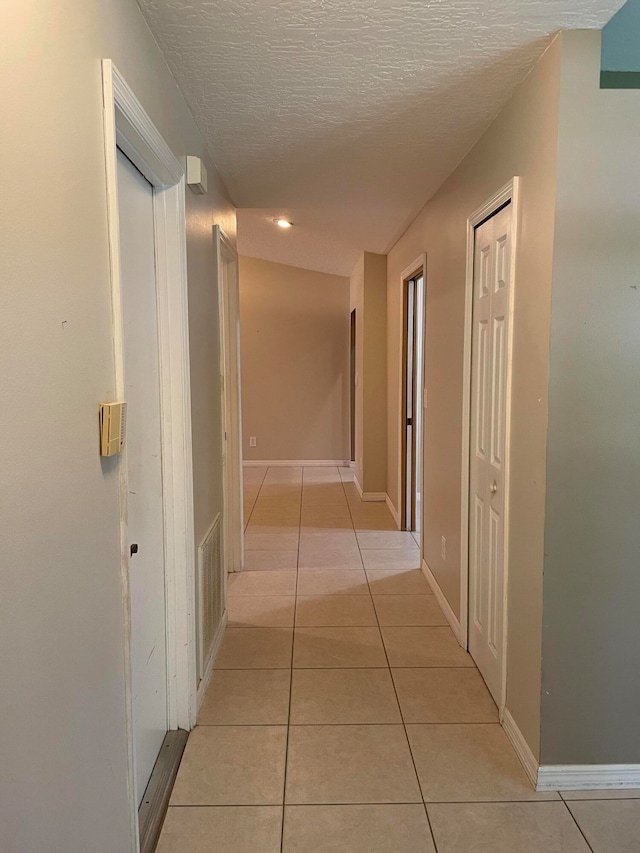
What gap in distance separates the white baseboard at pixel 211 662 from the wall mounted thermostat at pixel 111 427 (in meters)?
1.42

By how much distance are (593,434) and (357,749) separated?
1.39 m

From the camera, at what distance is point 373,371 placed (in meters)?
5.54

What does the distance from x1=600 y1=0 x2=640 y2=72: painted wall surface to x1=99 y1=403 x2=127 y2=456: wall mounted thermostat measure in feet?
5.72

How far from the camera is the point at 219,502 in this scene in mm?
2902

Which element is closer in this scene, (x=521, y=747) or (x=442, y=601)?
(x=521, y=747)

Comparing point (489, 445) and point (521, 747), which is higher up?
point (489, 445)

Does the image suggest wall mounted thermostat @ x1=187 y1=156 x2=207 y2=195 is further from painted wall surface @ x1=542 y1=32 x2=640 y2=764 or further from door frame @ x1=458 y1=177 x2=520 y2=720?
painted wall surface @ x1=542 y1=32 x2=640 y2=764

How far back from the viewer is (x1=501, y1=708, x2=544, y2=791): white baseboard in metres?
1.91

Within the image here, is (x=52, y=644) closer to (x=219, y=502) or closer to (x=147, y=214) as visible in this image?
(x=147, y=214)

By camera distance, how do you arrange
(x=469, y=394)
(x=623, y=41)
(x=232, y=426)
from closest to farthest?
1. (x=623, y=41)
2. (x=469, y=394)
3. (x=232, y=426)

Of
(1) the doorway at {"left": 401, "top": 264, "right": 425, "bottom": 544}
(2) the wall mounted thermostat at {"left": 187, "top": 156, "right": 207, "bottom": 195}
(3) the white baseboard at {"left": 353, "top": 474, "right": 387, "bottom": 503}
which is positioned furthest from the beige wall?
(2) the wall mounted thermostat at {"left": 187, "top": 156, "right": 207, "bottom": 195}

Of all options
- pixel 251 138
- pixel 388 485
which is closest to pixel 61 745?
pixel 251 138

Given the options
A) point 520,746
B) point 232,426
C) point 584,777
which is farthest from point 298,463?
point 584,777

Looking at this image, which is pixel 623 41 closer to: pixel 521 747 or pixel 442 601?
pixel 521 747
